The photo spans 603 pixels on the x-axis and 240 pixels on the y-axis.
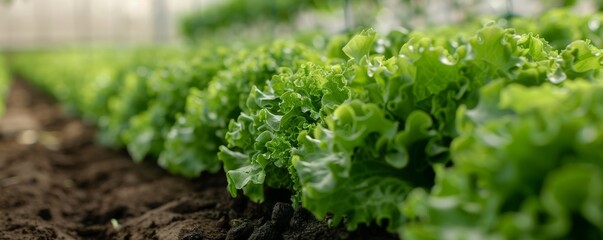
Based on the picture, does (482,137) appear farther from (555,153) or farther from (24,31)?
(24,31)

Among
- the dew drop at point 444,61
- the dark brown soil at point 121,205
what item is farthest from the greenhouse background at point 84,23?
the dew drop at point 444,61

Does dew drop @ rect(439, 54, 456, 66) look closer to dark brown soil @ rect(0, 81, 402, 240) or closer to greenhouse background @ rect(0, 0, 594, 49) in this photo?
dark brown soil @ rect(0, 81, 402, 240)

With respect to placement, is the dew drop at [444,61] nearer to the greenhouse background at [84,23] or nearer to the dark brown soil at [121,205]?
the dark brown soil at [121,205]

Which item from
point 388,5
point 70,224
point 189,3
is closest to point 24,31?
point 189,3

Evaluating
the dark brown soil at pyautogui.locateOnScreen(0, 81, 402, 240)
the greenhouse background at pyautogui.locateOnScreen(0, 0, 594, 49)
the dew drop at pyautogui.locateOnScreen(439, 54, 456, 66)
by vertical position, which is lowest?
the dark brown soil at pyautogui.locateOnScreen(0, 81, 402, 240)

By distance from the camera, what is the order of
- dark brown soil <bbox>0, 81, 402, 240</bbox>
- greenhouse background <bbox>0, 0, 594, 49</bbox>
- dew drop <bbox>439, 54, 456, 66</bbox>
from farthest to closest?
greenhouse background <bbox>0, 0, 594, 49</bbox> < dark brown soil <bbox>0, 81, 402, 240</bbox> < dew drop <bbox>439, 54, 456, 66</bbox>

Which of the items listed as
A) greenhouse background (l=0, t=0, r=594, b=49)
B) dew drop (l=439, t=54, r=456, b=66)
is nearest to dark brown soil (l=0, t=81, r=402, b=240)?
dew drop (l=439, t=54, r=456, b=66)

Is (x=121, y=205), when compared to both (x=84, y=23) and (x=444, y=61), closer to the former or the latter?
(x=444, y=61)

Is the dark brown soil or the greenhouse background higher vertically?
the greenhouse background
